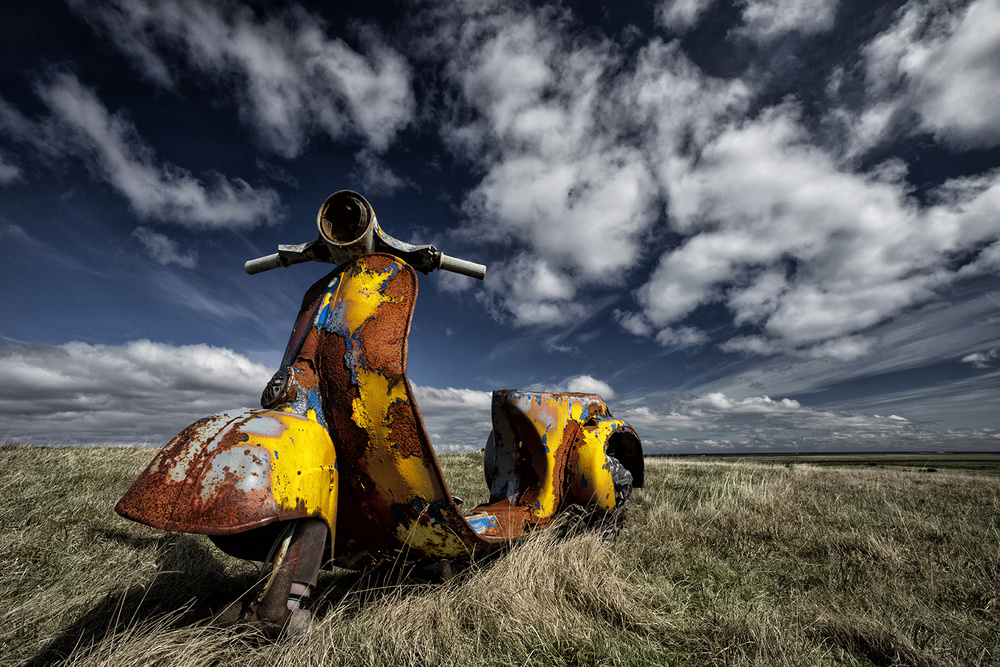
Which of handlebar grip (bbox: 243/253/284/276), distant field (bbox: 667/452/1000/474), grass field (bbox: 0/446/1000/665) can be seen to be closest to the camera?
grass field (bbox: 0/446/1000/665)

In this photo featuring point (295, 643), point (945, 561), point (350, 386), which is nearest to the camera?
point (295, 643)

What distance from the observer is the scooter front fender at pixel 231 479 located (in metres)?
1.08

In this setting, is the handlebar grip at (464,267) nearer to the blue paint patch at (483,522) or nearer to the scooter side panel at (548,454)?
the scooter side panel at (548,454)

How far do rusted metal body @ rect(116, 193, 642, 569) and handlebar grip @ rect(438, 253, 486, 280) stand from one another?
0.45 metres

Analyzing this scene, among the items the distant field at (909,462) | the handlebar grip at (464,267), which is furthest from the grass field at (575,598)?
the distant field at (909,462)

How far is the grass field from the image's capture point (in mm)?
1410

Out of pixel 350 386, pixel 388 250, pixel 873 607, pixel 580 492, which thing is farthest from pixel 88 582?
pixel 873 607

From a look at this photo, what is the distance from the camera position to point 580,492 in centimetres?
251

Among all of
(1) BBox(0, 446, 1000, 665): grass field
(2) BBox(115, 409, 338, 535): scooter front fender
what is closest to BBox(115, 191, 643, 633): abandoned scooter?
(2) BBox(115, 409, 338, 535): scooter front fender

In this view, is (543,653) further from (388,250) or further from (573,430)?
(388,250)

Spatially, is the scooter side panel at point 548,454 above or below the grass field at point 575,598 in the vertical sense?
above

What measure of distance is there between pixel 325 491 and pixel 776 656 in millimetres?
1575

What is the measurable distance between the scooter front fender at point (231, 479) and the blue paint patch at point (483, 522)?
80 centimetres

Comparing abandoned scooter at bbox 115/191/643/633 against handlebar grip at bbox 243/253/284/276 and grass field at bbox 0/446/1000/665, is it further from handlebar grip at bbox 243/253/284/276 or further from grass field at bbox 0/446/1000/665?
grass field at bbox 0/446/1000/665
